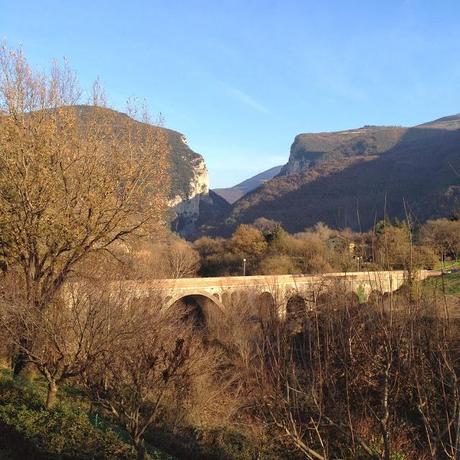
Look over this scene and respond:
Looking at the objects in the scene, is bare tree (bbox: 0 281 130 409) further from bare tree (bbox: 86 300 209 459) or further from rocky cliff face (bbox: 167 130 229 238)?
rocky cliff face (bbox: 167 130 229 238)

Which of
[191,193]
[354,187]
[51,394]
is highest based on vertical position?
[191,193]

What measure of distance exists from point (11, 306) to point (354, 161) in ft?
368

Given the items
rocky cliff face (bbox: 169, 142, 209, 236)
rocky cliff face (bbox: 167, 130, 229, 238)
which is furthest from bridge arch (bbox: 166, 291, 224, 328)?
rocky cliff face (bbox: 167, 130, 229, 238)

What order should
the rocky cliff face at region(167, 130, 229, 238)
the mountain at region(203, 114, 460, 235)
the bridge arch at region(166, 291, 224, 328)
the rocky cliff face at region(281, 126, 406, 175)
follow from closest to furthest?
1. the bridge arch at region(166, 291, 224, 328)
2. the mountain at region(203, 114, 460, 235)
3. the rocky cliff face at region(167, 130, 229, 238)
4. the rocky cliff face at region(281, 126, 406, 175)

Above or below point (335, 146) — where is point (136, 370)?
below

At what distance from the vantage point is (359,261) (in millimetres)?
6219

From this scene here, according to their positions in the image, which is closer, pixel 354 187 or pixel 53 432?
pixel 53 432

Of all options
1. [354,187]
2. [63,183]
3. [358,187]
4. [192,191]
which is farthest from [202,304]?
[192,191]

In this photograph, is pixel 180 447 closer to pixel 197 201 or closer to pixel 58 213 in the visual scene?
pixel 58 213

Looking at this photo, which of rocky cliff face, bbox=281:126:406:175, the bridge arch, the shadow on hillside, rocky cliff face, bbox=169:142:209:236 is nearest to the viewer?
the bridge arch

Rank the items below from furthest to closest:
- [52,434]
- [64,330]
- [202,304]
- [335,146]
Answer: [335,146]
[202,304]
[64,330]
[52,434]

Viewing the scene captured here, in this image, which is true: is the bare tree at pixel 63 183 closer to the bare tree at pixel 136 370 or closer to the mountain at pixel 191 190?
the bare tree at pixel 136 370

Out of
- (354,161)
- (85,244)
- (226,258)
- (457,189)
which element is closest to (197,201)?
(354,161)

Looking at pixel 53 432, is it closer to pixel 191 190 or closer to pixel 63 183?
pixel 63 183
